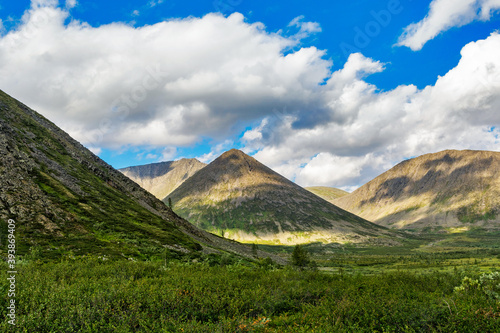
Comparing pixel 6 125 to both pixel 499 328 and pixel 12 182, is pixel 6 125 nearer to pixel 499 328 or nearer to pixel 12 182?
pixel 12 182

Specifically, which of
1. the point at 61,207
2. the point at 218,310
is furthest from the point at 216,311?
the point at 61,207

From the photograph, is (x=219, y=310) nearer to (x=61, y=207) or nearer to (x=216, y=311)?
(x=216, y=311)

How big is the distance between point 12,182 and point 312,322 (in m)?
76.3

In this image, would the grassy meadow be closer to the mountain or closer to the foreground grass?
the foreground grass

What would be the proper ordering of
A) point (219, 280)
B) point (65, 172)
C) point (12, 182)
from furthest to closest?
point (65, 172), point (12, 182), point (219, 280)

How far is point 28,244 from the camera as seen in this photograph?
42.6 metres

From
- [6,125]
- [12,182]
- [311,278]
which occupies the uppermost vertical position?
[6,125]

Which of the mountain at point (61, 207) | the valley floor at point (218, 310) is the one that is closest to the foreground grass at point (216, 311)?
the valley floor at point (218, 310)

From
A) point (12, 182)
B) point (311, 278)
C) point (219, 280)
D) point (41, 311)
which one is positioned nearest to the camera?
point (41, 311)

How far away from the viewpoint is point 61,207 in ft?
213

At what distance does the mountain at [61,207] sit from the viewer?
47969mm

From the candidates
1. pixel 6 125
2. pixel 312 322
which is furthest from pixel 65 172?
pixel 312 322

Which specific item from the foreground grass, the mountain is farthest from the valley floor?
the mountain

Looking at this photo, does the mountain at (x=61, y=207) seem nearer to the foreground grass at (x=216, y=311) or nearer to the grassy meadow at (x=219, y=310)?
the grassy meadow at (x=219, y=310)
